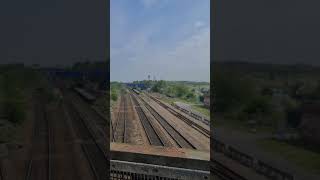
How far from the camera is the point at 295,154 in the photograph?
376cm

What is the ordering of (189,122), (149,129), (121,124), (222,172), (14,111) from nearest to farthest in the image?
(222,172), (14,111), (189,122), (149,129), (121,124)

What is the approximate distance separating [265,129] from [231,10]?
135cm

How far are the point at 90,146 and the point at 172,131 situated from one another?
951 cm

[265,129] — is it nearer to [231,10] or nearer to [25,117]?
[231,10]

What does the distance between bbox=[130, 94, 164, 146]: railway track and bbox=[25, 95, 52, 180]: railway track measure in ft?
24.3

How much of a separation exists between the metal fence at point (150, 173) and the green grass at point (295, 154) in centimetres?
321

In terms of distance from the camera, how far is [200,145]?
11602mm

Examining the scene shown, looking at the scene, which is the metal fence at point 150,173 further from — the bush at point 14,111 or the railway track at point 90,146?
the bush at point 14,111

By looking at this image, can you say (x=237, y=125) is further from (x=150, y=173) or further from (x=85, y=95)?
(x=150, y=173)

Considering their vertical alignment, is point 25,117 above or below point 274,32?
below

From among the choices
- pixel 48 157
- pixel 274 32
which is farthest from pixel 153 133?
pixel 274 32

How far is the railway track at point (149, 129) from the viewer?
12.5m

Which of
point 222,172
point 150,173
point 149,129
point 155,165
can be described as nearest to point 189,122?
point 149,129

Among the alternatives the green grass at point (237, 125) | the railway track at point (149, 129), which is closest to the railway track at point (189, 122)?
the railway track at point (149, 129)
